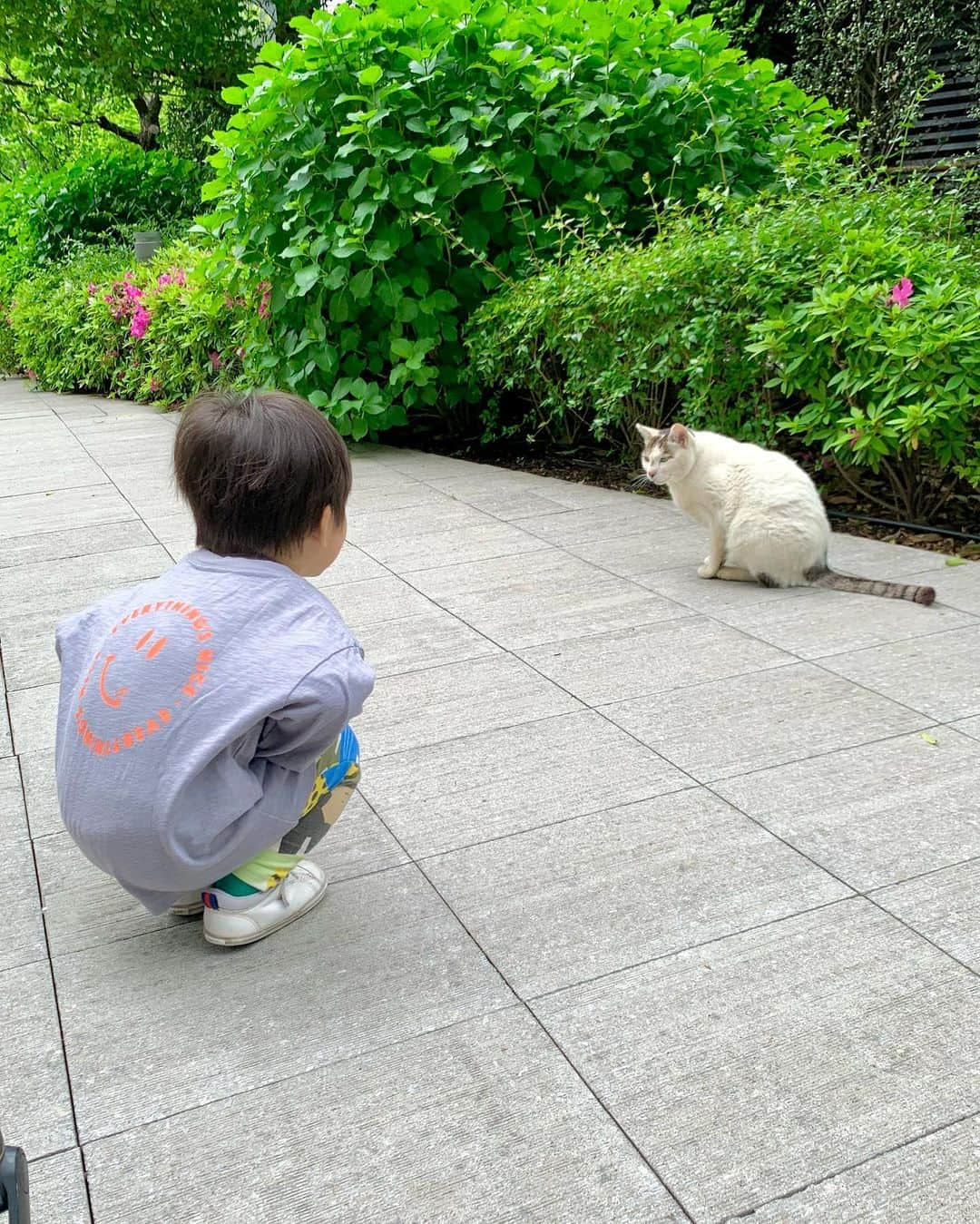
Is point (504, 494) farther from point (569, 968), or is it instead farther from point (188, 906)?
point (569, 968)

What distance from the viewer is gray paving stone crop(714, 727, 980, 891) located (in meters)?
2.78

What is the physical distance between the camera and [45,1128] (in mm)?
2041

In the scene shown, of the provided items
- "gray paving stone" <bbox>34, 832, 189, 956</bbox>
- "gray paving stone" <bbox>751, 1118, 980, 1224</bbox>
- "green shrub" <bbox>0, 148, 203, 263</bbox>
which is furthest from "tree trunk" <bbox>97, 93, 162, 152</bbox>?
"gray paving stone" <bbox>751, 1118, 980, 1224</bbox>

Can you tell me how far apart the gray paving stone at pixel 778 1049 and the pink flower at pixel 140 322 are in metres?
11.5

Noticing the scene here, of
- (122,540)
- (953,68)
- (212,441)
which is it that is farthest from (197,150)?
(212,441)

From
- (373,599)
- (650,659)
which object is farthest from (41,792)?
(650,659)

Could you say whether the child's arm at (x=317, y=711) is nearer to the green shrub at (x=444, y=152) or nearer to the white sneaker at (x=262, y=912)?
the white sneaker at (x=262, y=912)

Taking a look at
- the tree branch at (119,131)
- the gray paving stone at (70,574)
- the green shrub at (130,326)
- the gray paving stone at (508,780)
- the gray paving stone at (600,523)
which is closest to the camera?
the gray paving stone at (508,780)

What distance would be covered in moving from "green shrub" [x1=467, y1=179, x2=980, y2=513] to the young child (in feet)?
11.6

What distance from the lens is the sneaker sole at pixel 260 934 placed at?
2.54 metres

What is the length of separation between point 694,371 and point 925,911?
411 cm

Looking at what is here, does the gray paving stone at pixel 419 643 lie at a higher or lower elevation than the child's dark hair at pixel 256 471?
lower

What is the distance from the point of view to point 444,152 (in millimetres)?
7621

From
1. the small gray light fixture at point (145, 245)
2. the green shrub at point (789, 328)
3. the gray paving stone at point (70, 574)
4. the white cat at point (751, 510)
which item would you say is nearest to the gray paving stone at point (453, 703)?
the white cat at point (751, 510)
